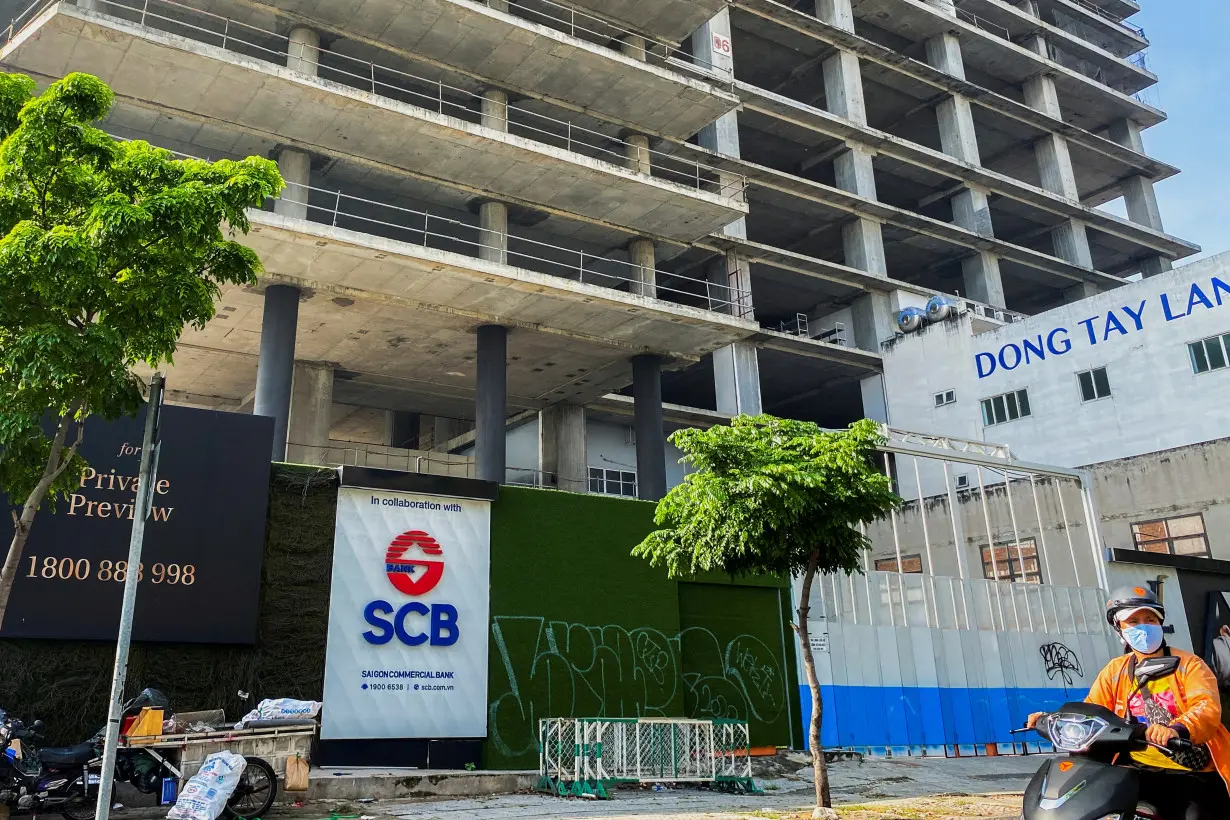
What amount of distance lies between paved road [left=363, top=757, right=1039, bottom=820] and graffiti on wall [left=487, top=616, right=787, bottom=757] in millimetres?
1999

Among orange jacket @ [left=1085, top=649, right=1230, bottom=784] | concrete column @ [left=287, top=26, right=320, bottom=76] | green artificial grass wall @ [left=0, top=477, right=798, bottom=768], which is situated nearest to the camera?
orange jacket @ [left=1085, top=649, right=1230, bottom=784]

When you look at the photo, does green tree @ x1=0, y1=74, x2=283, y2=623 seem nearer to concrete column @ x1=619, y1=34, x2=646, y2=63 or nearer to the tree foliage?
the tree foliage

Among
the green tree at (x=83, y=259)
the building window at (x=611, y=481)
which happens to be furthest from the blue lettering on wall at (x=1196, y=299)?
the green tree at (x=83, y=259)

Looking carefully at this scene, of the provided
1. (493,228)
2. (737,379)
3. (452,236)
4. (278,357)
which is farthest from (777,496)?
(737,379)

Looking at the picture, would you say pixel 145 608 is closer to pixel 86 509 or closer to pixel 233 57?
pixel 86 509

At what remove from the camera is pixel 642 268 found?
29.5 metres

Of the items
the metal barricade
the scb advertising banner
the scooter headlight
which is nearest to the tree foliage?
the metal barricade

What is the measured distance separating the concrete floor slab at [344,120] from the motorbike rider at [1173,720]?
21505 millimetres

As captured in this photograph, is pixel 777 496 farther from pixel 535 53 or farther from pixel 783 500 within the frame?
pixel 535 53

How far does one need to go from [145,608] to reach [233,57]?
14.1m

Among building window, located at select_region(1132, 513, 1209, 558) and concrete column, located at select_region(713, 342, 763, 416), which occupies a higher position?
concrete column, located at select_region(713, 342, 763, 416)

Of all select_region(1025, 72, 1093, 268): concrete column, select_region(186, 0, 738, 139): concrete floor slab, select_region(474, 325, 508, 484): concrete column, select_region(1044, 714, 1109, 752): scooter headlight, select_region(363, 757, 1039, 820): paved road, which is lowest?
select_region(363, 757, 1039, 820): paved road

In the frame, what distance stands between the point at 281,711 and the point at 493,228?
1833cm

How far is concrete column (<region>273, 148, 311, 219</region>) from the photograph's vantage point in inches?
931
